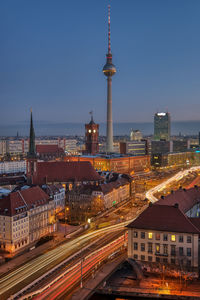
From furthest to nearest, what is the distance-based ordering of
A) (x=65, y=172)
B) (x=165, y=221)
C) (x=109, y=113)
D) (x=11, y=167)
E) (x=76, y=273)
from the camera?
1. (x=109, y=113)
2. (x=11, y=167)
3. (x=65, y=172)
4. (x=165, y=221)
5. (x=76, y=273)

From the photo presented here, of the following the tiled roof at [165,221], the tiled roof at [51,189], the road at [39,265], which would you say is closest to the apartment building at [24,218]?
the road at [39,265]

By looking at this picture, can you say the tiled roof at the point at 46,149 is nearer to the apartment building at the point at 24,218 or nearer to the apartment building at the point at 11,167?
the apartment building at the point at 11,167

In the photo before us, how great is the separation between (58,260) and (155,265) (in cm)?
1340

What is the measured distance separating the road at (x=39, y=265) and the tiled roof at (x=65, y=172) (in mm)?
36418

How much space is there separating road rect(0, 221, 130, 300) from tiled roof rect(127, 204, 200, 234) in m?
10.8

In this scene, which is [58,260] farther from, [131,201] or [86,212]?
[131,201]

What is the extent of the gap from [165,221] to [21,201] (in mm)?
26385

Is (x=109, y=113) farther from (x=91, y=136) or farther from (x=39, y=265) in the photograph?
(x=39, y=265)

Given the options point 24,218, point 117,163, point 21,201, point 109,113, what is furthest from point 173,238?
point 109,113

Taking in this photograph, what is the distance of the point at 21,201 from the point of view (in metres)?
57.1

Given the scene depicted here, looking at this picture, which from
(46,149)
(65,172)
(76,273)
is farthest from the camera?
(46,149)

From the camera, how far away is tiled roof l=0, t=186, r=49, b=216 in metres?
53.5

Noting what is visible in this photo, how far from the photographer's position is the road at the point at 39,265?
38.0m

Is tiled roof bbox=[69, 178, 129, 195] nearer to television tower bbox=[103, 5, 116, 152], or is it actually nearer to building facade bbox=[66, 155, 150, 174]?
building facade bbox=[66, 155, 150, 174]
